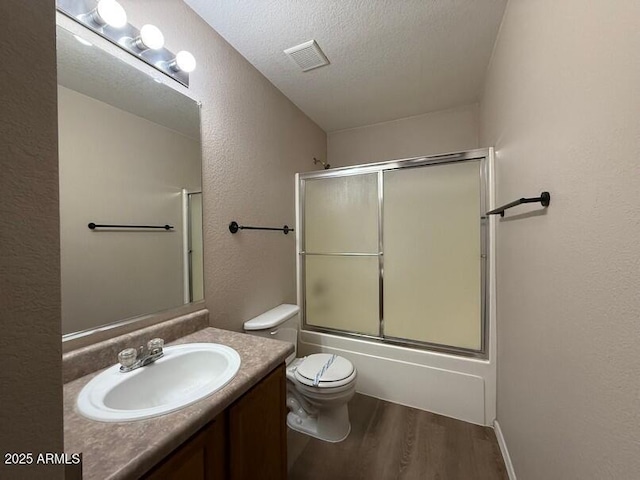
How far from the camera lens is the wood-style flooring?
1371mm

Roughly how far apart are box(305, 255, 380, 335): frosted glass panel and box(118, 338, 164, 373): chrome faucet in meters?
1.50

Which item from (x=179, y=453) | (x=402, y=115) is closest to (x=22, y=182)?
(x=179, y=453)

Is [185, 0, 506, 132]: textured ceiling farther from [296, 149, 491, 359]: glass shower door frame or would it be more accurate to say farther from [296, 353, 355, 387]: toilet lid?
[296, 353, 355, 387]: toilet lid

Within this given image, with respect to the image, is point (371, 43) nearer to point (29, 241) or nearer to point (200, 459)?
point (29, 241)

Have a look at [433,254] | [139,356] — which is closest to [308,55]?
[433,254]

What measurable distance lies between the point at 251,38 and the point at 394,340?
92.5 inches

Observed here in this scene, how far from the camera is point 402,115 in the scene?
252 cm

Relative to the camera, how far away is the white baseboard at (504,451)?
4.20 ft

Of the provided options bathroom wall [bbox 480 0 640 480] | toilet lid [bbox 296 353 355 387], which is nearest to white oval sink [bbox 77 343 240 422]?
toilet lid [bbox 296 353 355 387]

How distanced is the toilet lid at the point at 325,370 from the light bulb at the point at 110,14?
194 cm

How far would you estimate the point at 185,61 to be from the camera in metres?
1.27

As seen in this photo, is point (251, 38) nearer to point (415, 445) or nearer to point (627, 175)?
point (627, 175)

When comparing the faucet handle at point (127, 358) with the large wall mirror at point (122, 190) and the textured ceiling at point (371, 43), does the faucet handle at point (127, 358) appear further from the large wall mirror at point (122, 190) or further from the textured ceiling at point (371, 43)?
the textured ceiling at point (371, 43)

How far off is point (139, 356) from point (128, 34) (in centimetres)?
134
